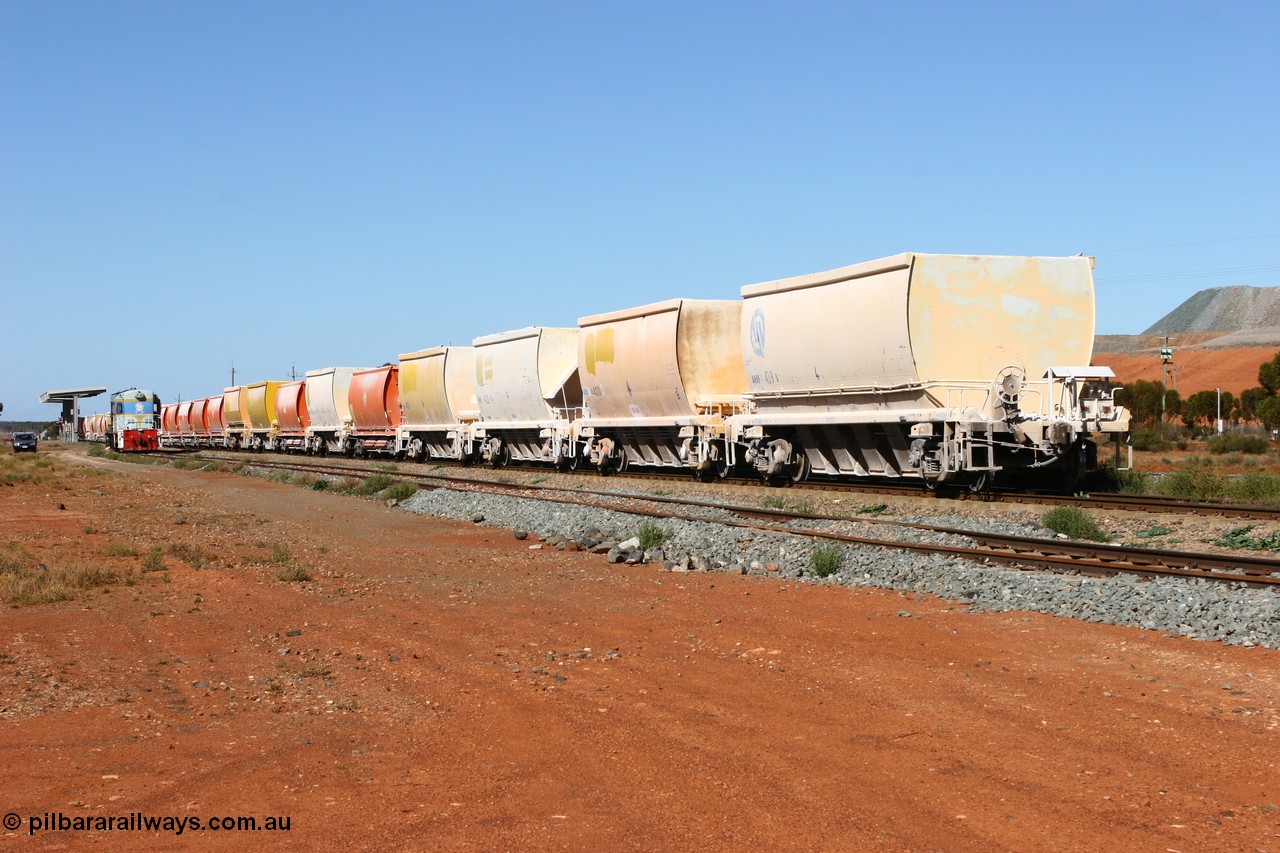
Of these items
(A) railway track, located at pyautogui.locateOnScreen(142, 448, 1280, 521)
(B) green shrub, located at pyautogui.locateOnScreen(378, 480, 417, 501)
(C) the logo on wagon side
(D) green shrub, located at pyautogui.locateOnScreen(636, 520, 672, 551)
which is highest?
(C) the logo on wagon side

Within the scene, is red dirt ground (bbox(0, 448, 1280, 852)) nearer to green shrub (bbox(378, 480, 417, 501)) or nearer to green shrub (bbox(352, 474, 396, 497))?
green shrub (bbox(378, 480, 417, 501))

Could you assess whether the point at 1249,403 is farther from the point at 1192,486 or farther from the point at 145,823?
the point at 145,823

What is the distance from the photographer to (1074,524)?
1403cm

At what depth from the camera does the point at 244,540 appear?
1691 cm

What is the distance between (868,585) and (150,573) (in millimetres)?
8382

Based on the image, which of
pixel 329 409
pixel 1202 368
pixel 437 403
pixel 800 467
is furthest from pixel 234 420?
pixel 1202 368

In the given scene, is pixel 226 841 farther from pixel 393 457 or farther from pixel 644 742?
pixel 393 457

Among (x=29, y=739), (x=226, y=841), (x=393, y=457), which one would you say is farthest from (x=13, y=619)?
(x=393, y=457)

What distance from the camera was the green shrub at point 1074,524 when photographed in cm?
1380

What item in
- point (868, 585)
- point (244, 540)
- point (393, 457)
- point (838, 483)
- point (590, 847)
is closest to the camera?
point (590, 847)

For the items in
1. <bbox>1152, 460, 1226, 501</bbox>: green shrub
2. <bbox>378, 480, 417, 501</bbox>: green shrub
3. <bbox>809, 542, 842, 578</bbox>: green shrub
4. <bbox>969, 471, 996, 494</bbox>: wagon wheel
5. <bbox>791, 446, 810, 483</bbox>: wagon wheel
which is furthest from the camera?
<bbox>378, 480, 417, 501</bbox>: green shrub

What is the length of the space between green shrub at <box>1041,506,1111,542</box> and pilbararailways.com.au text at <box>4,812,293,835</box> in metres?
11.4

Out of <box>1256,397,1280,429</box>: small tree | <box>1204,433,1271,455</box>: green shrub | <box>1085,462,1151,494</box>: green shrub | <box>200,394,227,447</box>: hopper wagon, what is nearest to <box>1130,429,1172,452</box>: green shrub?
<box>1204,433,1271,455</box>: green shrub

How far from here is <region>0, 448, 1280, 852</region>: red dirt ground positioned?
4898mm
